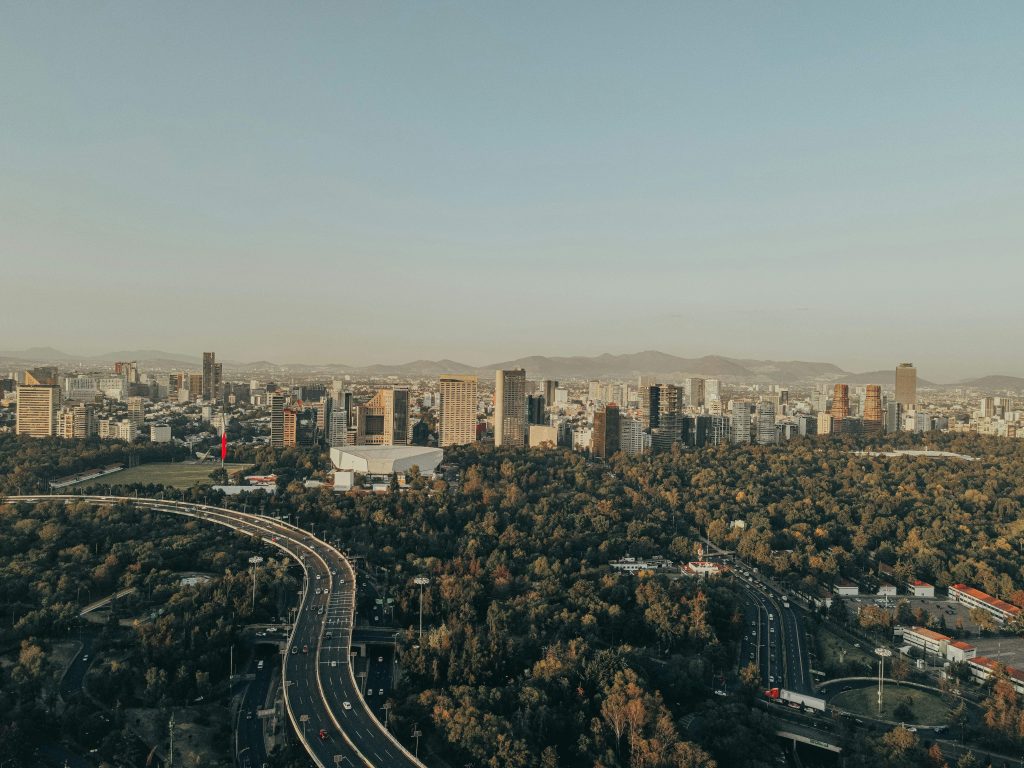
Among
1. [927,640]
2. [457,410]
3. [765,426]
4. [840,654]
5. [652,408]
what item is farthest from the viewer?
[765,426]

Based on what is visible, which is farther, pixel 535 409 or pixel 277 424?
pixel 535 409

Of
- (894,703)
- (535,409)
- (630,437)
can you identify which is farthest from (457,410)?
(894,703)

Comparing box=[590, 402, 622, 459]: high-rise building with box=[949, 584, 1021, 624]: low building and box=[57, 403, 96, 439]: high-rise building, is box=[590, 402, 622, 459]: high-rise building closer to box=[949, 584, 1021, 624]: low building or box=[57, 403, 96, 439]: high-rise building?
box=[949, 584, 1021, 624]: low building

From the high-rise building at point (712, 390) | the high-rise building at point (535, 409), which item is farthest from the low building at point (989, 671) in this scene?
the high-rise building at point (712, 390)

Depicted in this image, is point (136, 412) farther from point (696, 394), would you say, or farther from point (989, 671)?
point (696, 394)

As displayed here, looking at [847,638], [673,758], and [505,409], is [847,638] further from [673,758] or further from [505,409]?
[505,409]
